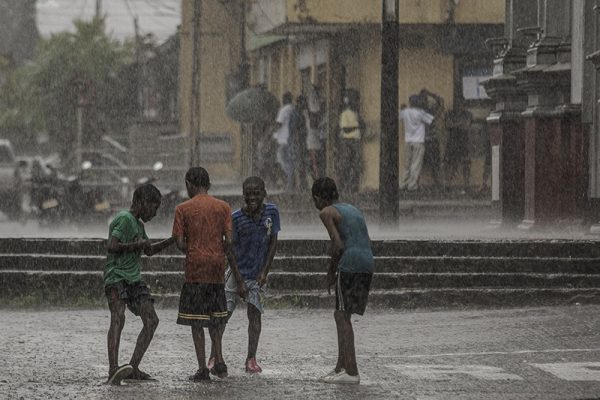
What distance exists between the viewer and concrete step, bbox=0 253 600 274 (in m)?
19.1

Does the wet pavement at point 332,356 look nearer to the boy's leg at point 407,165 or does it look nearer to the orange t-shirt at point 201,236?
the orange t-shirt at point 201,236

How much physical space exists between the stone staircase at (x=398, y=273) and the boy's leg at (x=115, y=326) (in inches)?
223

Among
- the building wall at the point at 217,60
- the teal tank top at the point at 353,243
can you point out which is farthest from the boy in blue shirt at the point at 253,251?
the building wall at the point at 217,60

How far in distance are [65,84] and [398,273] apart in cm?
4622

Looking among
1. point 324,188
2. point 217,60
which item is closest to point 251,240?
point 324,188

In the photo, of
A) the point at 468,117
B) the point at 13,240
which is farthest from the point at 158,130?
the point at 13,240

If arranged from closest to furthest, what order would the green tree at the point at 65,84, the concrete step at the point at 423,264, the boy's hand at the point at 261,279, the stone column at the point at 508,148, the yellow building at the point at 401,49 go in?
the boy's hand at the point at 261,279
the concrete step at the point at 423,264
the stone column at the point at 508,148
the yellow building at the point at 401,49
the green tree at the point at 65,84

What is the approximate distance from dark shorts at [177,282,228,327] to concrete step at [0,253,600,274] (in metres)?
6.48

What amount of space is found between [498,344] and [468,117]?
23.6 metres

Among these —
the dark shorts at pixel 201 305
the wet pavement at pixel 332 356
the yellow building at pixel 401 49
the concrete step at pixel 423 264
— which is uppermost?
the yellow building at pixel 401 49

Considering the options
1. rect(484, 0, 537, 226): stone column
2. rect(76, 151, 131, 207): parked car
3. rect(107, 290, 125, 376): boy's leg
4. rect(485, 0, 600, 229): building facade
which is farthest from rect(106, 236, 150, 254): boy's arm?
rect(76, 151, 131, 207): parked car

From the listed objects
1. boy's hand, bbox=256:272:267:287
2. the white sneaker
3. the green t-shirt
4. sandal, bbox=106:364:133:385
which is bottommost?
the white sneaker

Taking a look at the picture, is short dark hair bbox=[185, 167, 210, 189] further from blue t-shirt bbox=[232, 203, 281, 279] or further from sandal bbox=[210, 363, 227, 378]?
sandal bbox=[210, 363, 227, 378]

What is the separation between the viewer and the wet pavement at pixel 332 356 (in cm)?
1214
